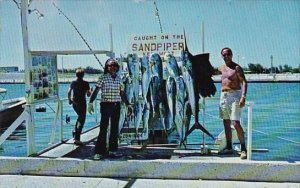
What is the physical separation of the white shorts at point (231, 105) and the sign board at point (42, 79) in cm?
306

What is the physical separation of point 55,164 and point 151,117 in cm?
210

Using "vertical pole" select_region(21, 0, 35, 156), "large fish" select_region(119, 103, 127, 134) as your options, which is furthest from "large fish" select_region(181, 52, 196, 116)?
"vertical pole" select_region(21, 0, 35, 156)

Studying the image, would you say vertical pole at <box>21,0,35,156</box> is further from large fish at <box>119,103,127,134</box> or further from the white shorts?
the white shorts

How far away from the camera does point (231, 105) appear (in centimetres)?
712

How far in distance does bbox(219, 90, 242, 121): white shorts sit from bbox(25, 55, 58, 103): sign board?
3056 mm

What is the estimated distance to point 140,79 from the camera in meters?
8.07

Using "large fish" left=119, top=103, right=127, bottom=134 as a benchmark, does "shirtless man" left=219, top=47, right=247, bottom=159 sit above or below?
above

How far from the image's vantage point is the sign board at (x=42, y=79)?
24.2ft

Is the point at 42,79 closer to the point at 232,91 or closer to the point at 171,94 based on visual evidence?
the point at 171,94

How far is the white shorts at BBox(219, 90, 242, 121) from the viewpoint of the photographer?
278 inches

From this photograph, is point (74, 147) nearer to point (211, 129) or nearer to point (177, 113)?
point (177, 113)

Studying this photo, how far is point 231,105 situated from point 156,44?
175cm

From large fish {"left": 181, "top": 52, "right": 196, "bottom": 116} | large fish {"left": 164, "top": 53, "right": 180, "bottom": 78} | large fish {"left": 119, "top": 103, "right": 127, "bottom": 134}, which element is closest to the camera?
large fish {"left": 181, "top": 52, "right": 196, "bottom": 116}

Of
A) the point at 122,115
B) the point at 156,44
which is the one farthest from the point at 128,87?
the point at 156,44
